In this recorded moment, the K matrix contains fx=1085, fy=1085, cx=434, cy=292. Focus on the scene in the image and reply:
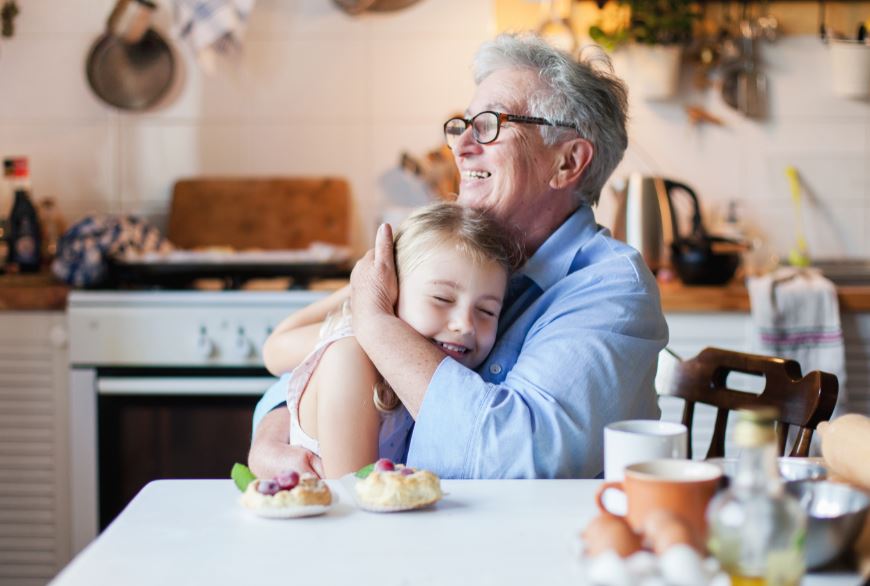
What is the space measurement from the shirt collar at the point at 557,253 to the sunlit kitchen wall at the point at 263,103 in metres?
1.83

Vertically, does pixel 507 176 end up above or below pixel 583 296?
above

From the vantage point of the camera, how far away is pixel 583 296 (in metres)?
1.59

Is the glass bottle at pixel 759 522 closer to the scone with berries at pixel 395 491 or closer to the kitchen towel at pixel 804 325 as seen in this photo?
the scone with berries at pixel 395 491

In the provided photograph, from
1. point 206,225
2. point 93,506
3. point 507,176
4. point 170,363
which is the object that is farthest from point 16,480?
point 507,176

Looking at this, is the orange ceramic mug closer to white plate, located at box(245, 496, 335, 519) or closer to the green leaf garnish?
white plate, located at box(245, 496, 335, 519)

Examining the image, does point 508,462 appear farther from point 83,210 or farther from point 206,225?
point 83,210

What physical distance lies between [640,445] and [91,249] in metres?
2.27

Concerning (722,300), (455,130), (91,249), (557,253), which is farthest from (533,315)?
(91,249)

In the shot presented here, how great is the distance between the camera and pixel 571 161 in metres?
1.80

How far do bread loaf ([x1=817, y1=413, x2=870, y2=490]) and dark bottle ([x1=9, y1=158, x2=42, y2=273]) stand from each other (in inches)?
104

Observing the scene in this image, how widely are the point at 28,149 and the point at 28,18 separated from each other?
Answer: 0.42 meters

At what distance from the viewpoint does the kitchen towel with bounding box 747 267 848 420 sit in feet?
9.40

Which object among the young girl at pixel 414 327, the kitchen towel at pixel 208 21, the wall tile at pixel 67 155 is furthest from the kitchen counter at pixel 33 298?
the young girl at pixel 414 327

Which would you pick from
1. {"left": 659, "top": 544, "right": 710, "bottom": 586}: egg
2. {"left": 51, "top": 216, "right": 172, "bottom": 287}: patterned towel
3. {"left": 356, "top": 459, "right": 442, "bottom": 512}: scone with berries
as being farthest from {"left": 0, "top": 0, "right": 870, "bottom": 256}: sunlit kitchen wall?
{"left": 659, "top": 544, "right": 710, "bottom": 586}: egg
